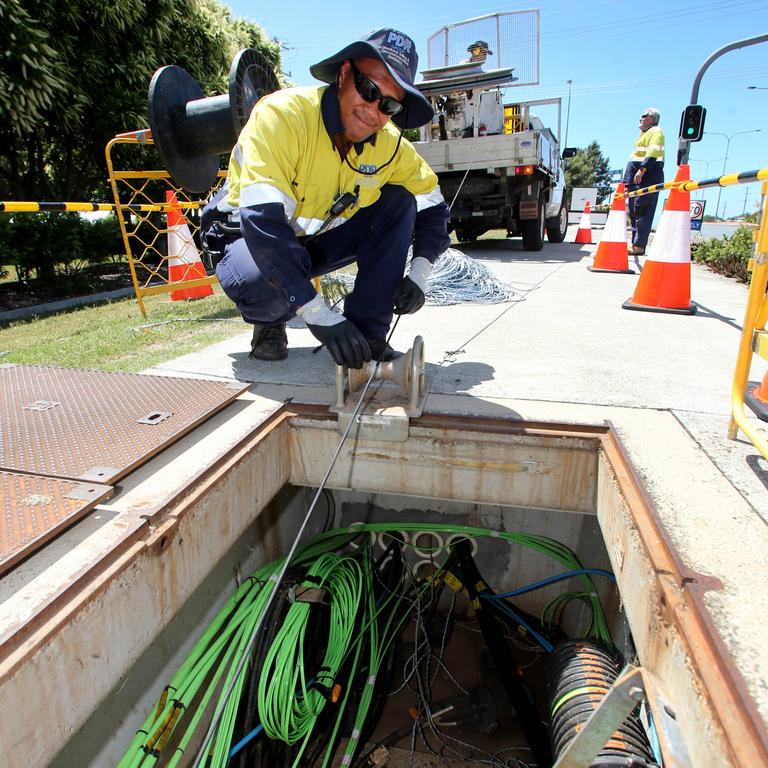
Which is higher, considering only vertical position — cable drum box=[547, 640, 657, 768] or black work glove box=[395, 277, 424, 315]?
black work glove box=[395, 277, 424, 315]

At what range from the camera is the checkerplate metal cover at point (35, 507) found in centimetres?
116

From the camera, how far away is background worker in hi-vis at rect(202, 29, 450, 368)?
5.89ft

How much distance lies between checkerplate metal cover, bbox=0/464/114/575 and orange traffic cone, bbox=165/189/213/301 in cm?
426

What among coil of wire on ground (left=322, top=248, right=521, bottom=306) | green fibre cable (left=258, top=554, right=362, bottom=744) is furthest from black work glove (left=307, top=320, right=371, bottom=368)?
coil of wire on ground (left=322, top=248, right=521, bottom=306)

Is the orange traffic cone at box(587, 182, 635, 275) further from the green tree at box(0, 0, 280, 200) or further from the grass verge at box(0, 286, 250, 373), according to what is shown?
the green tree at box(0, 0, 280, 200)

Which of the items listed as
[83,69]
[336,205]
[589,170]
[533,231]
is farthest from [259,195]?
[589,170]

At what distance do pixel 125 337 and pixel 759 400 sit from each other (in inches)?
131

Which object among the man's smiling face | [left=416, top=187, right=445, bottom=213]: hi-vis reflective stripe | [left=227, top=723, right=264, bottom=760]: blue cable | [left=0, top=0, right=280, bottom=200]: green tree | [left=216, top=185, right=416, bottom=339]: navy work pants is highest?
[left=0, top=0, right=280, bottom=200]: green tree

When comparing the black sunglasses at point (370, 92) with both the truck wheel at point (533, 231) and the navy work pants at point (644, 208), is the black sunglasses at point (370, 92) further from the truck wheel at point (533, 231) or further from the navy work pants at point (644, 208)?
the truck wheel at point (533, 231)

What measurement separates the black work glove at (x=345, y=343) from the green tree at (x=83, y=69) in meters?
6.90

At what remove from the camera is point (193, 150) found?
9.50ft

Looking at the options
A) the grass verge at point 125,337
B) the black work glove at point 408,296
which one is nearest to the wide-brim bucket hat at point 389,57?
the black work glove at point 408,296

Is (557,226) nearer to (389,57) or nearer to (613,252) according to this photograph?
(613,252)

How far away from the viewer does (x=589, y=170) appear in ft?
188
